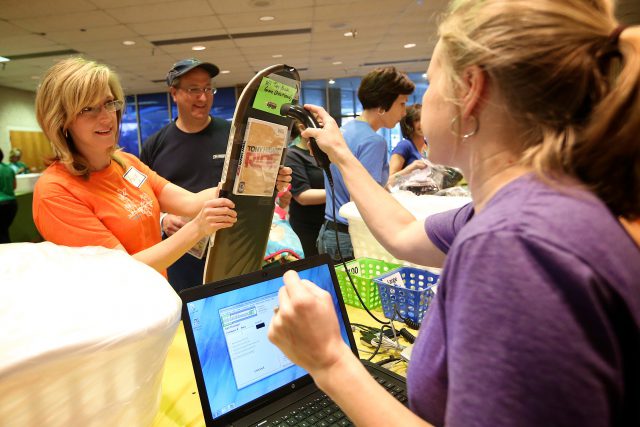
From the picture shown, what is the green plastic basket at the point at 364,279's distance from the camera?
5.08 ft

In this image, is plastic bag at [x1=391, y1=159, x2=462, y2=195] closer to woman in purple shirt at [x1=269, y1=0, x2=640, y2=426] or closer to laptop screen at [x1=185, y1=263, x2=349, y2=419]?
laptop screen at [x1=185, y1=263, x2=349, y2=419]

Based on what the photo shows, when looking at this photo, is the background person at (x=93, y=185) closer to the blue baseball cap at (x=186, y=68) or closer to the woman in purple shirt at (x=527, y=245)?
the blue baseball cap at (x=186, y=68)

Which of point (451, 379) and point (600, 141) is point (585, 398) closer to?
point (451, 379)

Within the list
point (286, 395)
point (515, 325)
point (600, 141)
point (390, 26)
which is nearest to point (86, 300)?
point (286, 395)

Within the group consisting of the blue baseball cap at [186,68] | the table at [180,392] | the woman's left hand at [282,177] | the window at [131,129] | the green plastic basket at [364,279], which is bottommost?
the table at [180,392]

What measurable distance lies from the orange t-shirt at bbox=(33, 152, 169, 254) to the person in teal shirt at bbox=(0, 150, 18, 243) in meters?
4.93

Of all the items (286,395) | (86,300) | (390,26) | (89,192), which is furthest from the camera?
(390,26)

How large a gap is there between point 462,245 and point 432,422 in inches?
10.1

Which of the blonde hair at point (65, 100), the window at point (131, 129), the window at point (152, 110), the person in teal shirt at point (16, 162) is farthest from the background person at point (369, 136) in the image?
the window at point (131, 129)

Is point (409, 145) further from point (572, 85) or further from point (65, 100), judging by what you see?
point (572, 85)

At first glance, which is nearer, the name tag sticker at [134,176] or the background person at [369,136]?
the name tag sticker at [134,176]

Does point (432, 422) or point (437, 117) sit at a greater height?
point (437, 117)

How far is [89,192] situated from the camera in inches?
56.1

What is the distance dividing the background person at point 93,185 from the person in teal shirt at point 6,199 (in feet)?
16.4
